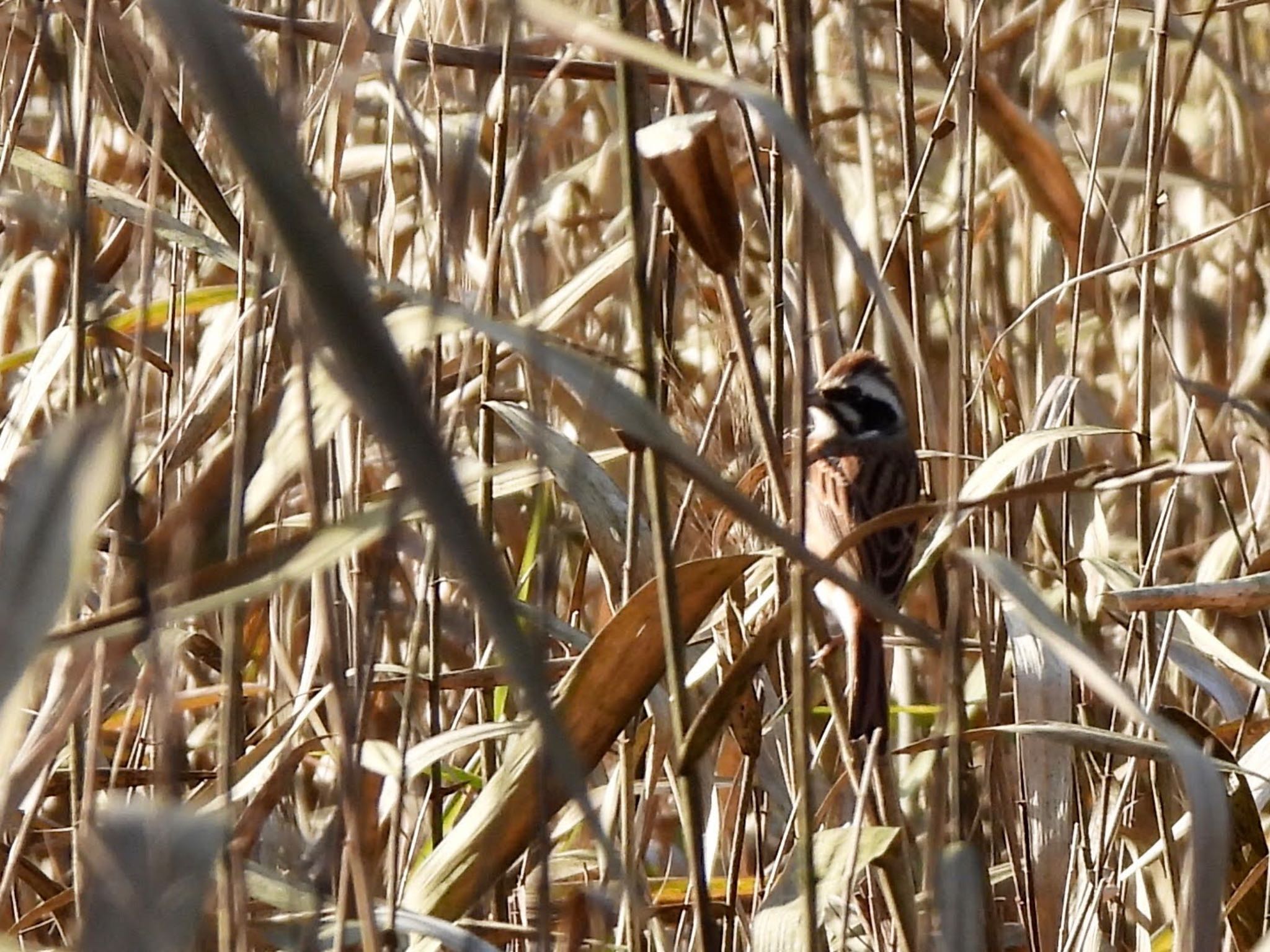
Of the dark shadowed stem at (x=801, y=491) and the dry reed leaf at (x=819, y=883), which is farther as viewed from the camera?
the dry reed leaf at (x=819, y=883)

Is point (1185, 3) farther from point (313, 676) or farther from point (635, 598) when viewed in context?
point (635, 598)

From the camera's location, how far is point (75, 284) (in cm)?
134

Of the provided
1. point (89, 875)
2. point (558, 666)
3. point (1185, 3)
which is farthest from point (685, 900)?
point (1185, 3)

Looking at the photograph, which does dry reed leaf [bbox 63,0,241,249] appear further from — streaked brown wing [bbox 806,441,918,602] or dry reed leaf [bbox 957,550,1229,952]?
streaked brown wing [bbox 806,441,918,602]

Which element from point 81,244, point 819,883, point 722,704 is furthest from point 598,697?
point 81,244

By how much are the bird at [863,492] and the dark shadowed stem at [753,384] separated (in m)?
0.64

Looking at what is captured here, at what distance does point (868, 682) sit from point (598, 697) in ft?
2.94

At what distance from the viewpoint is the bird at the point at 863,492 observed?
2.19 meters

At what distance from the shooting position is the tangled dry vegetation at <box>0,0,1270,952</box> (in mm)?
916

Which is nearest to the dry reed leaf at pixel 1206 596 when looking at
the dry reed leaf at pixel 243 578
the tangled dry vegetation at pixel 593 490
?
the tangled dry vegetation at pixel 593 490

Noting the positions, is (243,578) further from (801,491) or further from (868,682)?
(868,682)

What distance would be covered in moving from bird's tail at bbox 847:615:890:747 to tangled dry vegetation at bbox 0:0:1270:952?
6 centimetres

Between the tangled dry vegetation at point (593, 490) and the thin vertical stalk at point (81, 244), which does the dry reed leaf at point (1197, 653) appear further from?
the thin vertical stalk at point (81, 244)

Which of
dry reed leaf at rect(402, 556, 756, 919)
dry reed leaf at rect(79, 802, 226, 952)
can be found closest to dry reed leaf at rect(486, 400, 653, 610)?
dry reed leaf at rect(402, 556, 756, 919)
